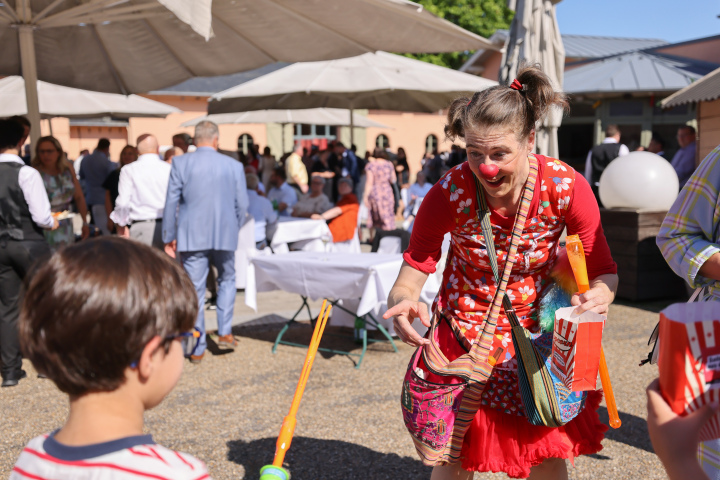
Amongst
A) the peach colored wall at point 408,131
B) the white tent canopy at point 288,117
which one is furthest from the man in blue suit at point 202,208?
the peach colored wall at point 408,131

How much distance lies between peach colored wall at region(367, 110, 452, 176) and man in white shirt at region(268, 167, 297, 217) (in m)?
23.2

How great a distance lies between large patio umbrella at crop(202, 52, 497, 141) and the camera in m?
8.88

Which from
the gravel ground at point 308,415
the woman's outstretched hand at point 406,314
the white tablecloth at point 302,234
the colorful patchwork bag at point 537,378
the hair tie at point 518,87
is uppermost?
the hair tie at point 518,87

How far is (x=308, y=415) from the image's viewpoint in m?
4.46

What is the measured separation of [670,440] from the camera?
3.35ft

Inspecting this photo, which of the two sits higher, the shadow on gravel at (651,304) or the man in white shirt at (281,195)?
the man in white shirt at (281,195)

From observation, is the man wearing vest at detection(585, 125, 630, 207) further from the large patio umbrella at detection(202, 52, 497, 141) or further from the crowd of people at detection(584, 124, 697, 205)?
the large patio umbrella at detection(202, 52, 497, 141)

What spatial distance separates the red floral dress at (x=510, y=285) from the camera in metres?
2.19

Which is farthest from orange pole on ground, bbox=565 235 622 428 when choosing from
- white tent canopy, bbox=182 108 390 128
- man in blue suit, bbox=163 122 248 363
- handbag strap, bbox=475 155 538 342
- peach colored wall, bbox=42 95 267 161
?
peach colored wall, bbox=42 95 267 161

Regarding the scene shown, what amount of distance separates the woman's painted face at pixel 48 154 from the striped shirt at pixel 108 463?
515cm

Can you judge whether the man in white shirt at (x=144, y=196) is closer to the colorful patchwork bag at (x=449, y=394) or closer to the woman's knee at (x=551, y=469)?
the colorful patchwork bag at (x=449, y=394)

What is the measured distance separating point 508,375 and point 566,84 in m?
16.2

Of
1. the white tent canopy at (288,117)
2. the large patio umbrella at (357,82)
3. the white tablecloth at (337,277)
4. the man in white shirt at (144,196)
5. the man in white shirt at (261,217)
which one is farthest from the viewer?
the white tent canopy at (288,117)

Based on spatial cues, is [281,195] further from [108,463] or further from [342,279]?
[108,463]
